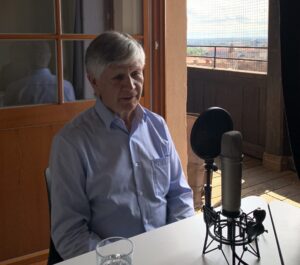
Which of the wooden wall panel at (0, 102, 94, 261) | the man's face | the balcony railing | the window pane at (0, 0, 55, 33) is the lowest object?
the wooden wall panel at (0, 102, 94, 261)

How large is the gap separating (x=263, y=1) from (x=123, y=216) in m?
3.93

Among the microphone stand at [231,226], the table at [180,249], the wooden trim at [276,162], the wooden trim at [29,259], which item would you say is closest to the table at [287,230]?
the table at [180,249]

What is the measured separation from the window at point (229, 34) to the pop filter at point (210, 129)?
4006mm

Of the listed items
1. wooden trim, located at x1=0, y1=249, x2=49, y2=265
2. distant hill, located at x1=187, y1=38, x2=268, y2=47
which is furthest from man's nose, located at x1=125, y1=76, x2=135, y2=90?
distant hill, located at x1=187, y1=38, x2=268, y2=47

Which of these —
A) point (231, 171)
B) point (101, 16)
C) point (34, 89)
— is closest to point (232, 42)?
point (101, 16)

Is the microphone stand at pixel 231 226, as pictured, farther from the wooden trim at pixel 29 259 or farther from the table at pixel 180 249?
the wooden trim at pixel 29 259

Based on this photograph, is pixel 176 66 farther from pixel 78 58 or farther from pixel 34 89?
pixel 34 89

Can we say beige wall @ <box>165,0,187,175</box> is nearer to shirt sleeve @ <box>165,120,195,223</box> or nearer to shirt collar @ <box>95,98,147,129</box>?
shirt sleeve @ <box>165,120,195,223</box>

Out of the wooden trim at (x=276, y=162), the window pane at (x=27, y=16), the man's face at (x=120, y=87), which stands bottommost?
the wooden trim at (x=276, y=162)

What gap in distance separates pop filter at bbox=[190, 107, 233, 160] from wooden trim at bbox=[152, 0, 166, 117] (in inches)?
65.4

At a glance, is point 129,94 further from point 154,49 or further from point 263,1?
point 263,1

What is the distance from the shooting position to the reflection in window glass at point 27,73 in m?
2.10

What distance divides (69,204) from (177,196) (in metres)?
0.42

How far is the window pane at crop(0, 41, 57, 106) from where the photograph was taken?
2100 mm
